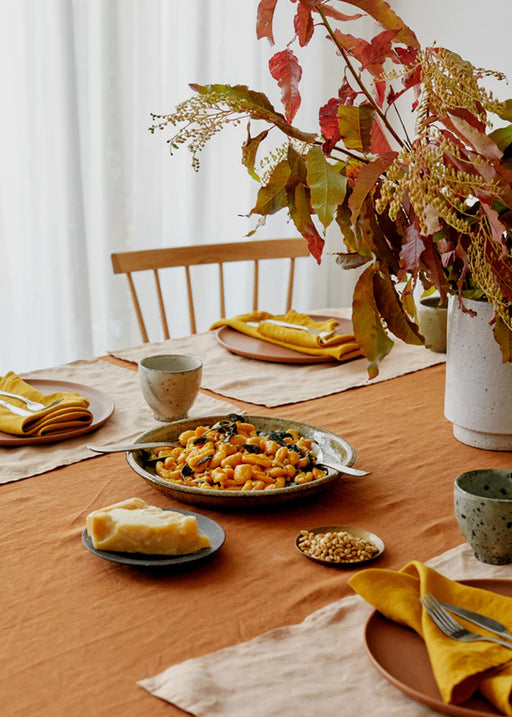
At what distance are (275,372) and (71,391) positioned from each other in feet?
1.30

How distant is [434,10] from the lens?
3.72 m

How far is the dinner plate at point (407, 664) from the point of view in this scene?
0.70m

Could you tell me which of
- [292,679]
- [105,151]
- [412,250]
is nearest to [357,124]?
[412,250]

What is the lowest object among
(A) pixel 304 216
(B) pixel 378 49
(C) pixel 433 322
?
(C) pixel 433 322

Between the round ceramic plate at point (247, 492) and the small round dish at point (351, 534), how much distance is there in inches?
2.4

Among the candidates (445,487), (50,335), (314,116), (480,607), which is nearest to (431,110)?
(445,487)

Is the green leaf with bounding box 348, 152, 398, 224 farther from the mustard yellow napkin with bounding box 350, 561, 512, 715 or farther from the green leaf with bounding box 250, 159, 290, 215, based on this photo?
the mustard yellow napkin with bounding box 350, 561, 512, 715

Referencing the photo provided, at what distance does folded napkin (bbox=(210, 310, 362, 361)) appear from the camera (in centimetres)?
175

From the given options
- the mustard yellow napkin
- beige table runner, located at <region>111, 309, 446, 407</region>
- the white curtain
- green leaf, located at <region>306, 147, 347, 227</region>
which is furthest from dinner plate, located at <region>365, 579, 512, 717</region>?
the white curtain

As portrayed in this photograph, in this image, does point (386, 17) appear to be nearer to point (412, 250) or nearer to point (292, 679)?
point (412, 250)

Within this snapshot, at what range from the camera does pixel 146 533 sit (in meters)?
0.94

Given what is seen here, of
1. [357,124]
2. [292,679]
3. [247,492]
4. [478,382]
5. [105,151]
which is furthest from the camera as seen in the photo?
[105,151]

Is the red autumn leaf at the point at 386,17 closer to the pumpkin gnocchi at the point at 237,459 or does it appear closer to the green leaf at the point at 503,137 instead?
the green leaf at the point at 503,137

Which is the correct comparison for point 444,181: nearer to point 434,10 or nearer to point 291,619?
point 291,619
